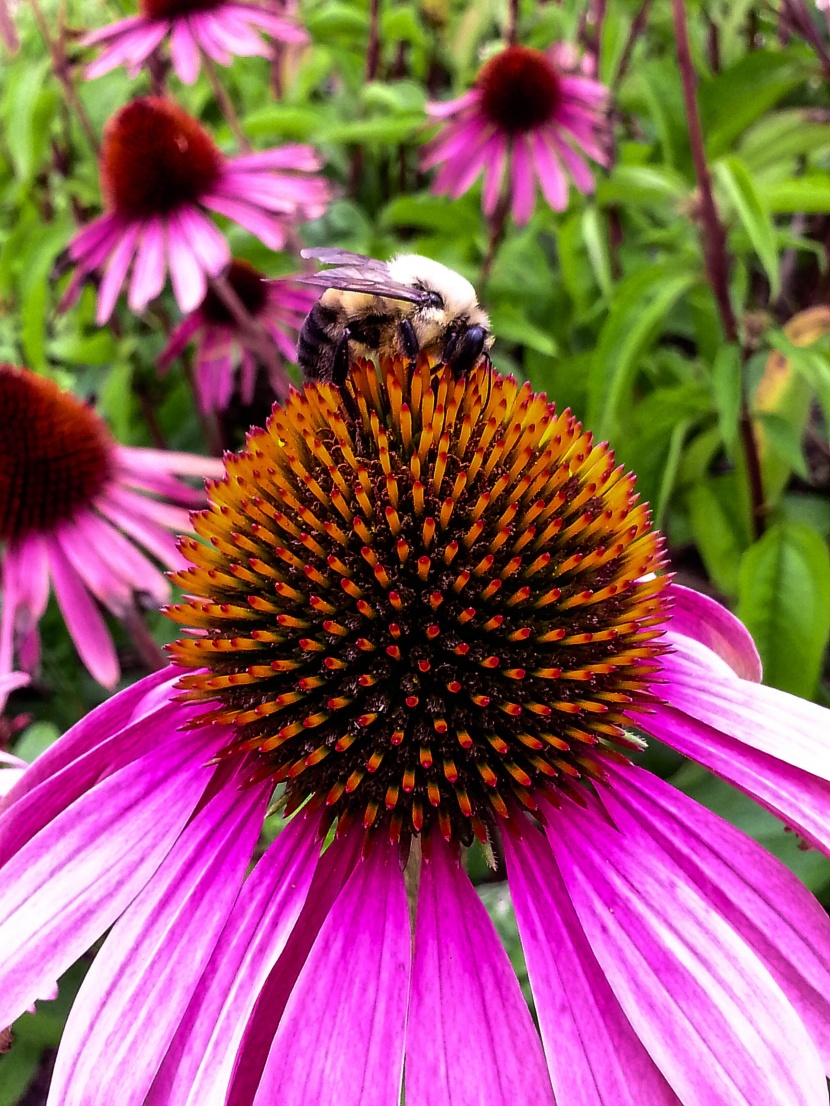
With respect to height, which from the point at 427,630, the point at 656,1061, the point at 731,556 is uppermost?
the point at 731,556

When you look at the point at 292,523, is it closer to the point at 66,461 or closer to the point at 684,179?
the point at 66,461

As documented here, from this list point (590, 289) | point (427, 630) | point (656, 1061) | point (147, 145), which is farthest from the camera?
point (590, 289)

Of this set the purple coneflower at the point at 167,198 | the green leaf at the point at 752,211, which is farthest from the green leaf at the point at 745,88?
the purple coneflower at the point at 167,198

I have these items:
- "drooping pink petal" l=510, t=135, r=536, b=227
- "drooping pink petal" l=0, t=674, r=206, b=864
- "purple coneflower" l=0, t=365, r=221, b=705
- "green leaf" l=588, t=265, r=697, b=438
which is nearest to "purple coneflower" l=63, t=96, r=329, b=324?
"purple coneflower" l=0, t=365, r=221, b=705

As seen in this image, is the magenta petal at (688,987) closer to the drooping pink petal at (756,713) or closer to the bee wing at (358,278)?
the drooping pink petal at (756,713)

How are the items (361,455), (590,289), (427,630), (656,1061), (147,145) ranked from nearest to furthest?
(656,1061) < (427,630) < (361,455) < (147,145) < (590,289)

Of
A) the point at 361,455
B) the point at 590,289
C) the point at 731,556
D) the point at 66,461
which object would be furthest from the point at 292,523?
the point at 590,289

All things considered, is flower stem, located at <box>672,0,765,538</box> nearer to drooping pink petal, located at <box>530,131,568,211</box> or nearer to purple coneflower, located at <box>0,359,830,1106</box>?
drooping pink petal, located at <box>530,131,568,211</box>
